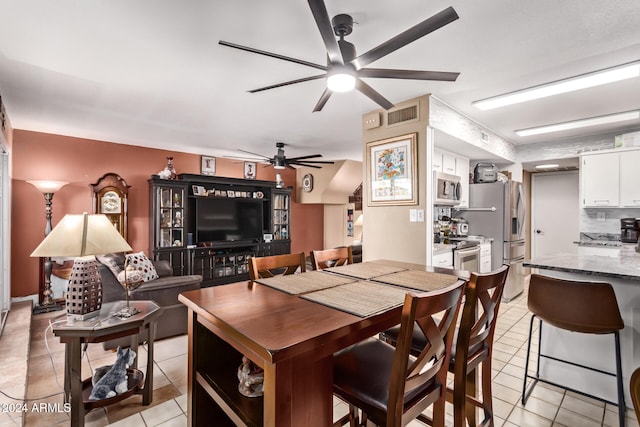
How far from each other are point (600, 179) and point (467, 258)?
91.1 inches

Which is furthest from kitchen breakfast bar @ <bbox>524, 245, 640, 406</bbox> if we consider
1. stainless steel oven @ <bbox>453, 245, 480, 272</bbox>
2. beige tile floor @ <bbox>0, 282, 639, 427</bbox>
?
stainless steel oven @ <bbox>453, 245, 480, 272</bbox>

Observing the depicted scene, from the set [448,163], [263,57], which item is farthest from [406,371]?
[448,163]

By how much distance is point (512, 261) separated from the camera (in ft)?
14.6

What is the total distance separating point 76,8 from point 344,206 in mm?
6618

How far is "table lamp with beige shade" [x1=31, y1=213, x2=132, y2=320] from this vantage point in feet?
5.65

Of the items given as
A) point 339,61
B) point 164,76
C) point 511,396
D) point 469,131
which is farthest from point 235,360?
→ point 469,131

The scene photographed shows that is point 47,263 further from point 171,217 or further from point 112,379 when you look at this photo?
point 112,379

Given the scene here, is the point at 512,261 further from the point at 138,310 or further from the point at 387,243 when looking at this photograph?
the point at 138,310

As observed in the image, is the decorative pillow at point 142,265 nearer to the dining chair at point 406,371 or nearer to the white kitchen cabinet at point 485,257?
the dining chair at point 406,371

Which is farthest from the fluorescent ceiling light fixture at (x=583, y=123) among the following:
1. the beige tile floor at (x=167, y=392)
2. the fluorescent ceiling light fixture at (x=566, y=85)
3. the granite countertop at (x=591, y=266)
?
the beige tile floor at (x=167, y=392)

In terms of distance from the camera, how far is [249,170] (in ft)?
22.2

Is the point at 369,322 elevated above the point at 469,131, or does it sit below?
Answer: below

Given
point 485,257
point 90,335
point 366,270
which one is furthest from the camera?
point 485,257

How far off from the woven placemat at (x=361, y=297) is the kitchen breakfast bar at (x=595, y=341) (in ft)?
4.60
